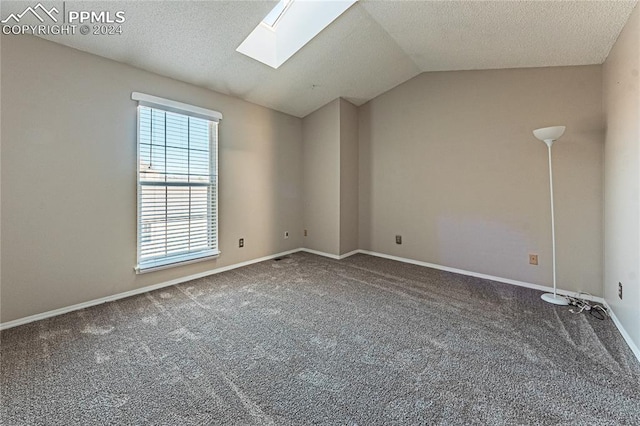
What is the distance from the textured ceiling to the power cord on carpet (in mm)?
2314

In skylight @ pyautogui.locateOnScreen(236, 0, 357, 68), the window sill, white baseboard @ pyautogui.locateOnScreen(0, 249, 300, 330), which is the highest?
skylight @ pyautogui.locateOnScreen(236, 0, 357, 68)

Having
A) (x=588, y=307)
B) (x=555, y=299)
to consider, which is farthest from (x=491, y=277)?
(x=588, y=307)

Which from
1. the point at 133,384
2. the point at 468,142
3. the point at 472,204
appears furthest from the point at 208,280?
the point at 468,142

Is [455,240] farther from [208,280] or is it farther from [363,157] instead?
[208,280]

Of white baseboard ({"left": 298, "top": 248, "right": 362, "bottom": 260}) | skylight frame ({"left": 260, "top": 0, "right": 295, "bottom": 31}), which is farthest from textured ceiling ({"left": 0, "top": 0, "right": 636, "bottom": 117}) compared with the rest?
white baseboard ({"left": 298, "top": 248, "right": 362, "bottom": 260})

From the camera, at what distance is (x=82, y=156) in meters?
2.35

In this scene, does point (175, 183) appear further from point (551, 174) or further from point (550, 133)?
point (551, 174)

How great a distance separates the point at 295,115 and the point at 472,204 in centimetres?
304

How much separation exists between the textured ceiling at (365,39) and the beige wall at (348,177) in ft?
2.56

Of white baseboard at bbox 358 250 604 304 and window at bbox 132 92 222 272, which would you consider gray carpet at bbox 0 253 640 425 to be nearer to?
white baseboard at bbox 358 250 604 304

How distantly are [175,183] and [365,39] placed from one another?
Result: 2667 millimetres

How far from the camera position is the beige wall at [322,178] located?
4.12 metres

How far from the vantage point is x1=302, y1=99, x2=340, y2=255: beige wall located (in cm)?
412

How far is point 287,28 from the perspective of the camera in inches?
113
